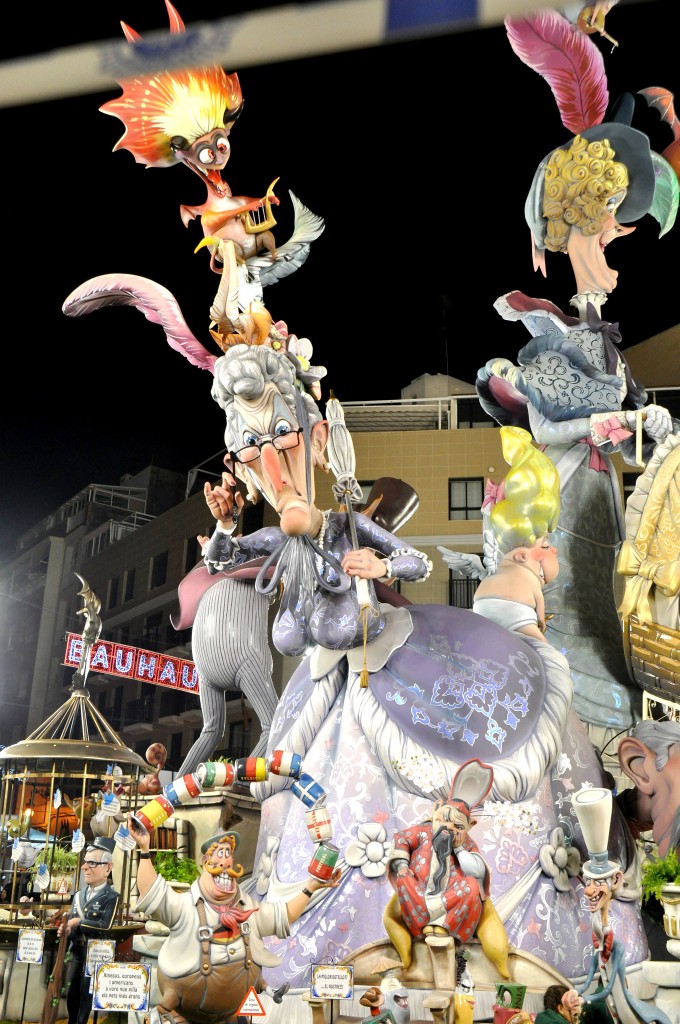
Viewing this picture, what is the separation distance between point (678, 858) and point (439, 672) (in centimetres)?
159

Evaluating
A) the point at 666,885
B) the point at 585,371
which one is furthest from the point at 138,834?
the point at 585,371

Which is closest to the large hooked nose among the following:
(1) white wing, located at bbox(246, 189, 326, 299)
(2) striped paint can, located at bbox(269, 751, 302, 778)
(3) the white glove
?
(1) white wing, located at bbox(246, 189, 326, 299)

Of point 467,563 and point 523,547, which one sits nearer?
point 523,547

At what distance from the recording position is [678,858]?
5.80 m

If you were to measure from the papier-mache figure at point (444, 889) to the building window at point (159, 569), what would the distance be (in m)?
8.92

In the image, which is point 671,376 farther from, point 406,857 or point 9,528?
point 406,857

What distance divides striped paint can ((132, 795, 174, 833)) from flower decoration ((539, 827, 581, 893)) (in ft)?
6.42

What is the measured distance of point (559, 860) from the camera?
217 inches

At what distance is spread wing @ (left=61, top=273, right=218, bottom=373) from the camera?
6.74 meters

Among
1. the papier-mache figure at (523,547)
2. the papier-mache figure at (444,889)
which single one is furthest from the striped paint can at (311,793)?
the papier-mache figure at (523,547)

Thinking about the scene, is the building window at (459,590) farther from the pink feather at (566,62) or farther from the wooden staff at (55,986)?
the wooden staff at (55,986)

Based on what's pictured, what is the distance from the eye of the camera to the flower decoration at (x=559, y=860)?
5.47 metres

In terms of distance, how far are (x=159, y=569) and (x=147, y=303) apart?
728 cm

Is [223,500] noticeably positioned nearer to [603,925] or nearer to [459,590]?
[603,925]
